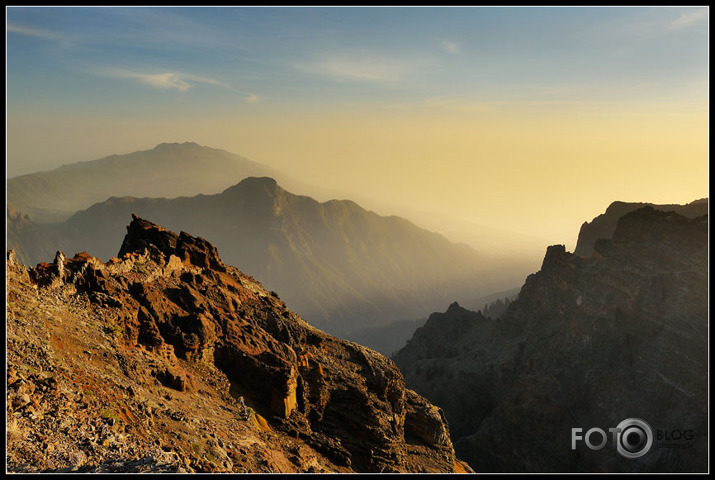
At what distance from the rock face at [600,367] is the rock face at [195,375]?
189 feet

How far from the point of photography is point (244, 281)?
57250 mm

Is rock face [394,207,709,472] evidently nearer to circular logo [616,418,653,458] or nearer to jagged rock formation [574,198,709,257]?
circular logo [616,418,653,458]

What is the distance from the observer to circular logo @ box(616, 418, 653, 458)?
321 feet

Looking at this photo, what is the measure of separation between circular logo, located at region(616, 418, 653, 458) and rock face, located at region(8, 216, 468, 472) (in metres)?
55.5

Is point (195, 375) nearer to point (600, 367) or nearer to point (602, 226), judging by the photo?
point (600, 367)

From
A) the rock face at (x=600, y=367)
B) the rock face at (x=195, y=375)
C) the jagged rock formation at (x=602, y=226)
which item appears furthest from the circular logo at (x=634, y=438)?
the jagged rock formation at (x=602, y=226)

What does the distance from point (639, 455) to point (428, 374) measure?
5113cm

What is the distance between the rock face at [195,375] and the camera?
2647 centimetres

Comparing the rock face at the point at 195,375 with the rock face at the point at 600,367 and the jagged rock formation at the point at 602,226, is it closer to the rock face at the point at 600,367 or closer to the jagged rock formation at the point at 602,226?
the rock face at the point at 600,367

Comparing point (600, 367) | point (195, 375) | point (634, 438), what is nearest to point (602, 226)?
point (600, 367)

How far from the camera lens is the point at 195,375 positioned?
39250 millimetres

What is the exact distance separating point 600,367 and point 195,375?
9973 centimetres

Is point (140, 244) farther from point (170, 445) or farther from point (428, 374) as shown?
point (428, 374)

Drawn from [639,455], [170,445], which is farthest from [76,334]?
[639,455]
